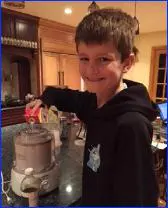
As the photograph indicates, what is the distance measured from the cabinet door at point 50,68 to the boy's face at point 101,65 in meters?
3.10

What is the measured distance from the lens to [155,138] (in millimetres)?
2027

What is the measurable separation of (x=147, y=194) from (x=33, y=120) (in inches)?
24.4

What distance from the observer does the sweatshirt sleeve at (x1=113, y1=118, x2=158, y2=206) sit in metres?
0.60

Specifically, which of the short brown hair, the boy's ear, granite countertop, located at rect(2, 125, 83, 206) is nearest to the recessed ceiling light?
granite countertop, located at rect(2, 125, 83, 206)

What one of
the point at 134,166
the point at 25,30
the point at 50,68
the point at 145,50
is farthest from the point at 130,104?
the point at 145,50

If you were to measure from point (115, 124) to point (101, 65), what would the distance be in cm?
21

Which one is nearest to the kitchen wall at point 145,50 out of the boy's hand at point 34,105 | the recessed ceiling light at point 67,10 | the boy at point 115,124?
the recessed ceiling light at point 67,10

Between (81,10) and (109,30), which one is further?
(81,10)

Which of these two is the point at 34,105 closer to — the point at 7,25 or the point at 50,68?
the point at 7,25

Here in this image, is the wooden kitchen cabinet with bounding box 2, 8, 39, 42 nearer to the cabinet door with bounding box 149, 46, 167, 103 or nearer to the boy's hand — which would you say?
the boy's hand

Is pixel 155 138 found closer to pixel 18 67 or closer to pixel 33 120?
pixel 33 120

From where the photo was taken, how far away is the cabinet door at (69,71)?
4055mm

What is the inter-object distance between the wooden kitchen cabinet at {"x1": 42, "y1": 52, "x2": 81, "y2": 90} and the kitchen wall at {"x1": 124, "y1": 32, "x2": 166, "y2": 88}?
138cm

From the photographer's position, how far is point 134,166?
60 cm
